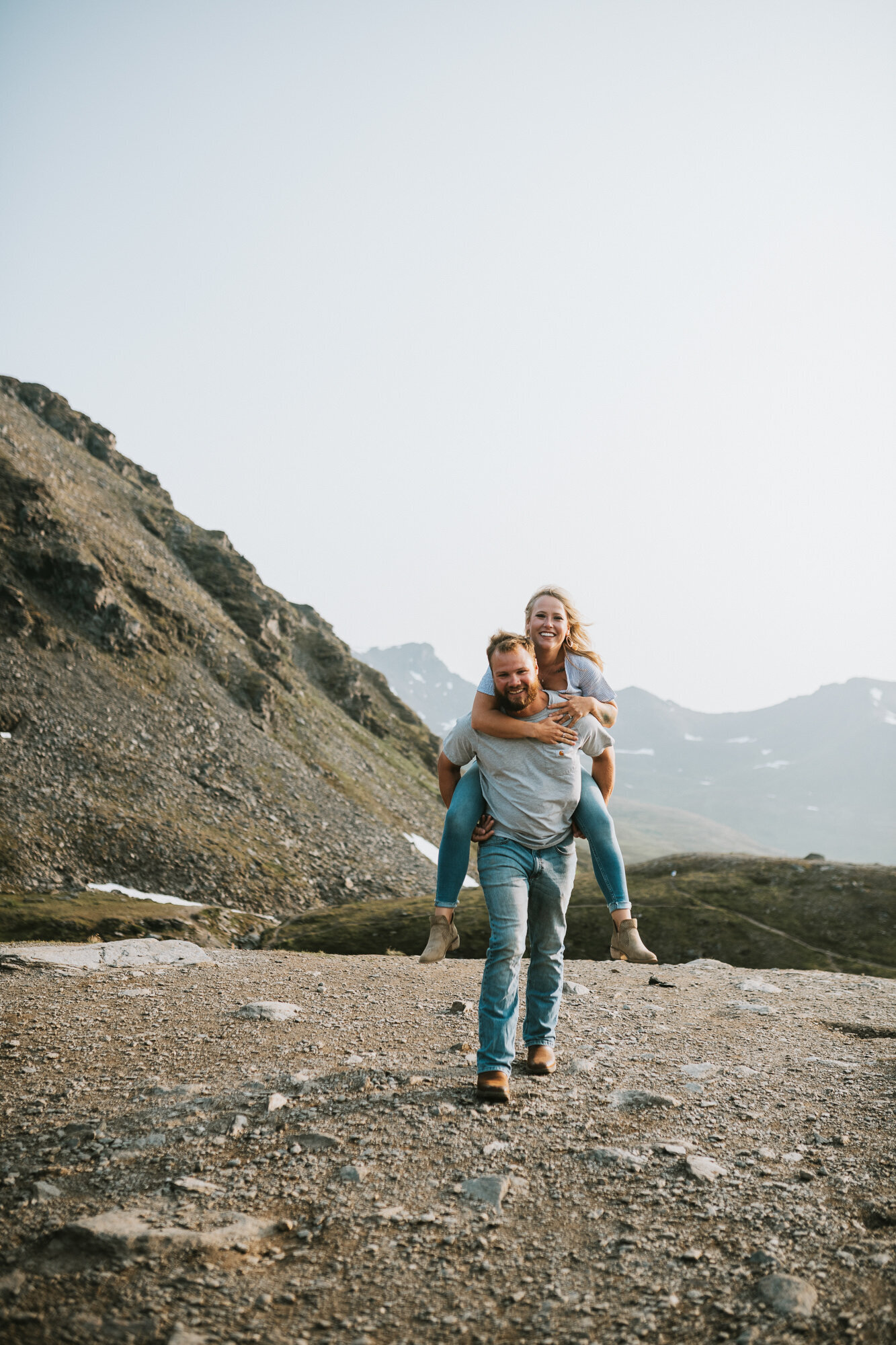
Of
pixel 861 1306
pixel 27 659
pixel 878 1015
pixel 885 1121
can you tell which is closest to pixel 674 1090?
pixel 885 1121

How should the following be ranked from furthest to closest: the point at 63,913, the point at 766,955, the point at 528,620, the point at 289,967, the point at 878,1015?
the point at 766,955 → the point at 63,913 → the point at 289,967 → the point at 878,1015 → the point at 528,620

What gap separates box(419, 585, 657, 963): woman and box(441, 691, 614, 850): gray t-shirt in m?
0.15

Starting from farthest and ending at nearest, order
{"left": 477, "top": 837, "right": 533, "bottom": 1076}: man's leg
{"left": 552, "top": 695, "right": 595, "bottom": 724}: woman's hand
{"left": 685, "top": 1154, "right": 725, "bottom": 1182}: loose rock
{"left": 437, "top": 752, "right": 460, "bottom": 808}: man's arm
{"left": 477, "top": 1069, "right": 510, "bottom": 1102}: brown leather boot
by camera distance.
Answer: {"left": 437, "top": 752, "right": 460, "bottom": 808}: man's arm
{"left": 552, "top": 695, "right": 595, "bottom": 724}: woman's hand
{"left": 477, "top": 837, "right": 533, "bottom": 1076}: man's leg
{"left": 477, "top": 1069, "right": 510, "bottom": 1102}: brown leather boot
{"left": 685, "top": 1154, "right": 725, "bottom": 1182}: loose rock

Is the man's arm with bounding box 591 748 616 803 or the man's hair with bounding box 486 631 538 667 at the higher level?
the man's hair with bounding box 486 631 538 667

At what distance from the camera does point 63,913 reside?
99.3 feet

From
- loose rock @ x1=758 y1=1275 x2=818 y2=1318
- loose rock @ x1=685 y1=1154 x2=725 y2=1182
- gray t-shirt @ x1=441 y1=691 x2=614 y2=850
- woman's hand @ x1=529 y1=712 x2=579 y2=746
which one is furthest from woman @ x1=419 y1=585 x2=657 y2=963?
loose rock @ x1=758 y1=1275 x2=818 y2=1318

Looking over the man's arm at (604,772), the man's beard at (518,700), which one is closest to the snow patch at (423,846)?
the man's arm at (604,772)

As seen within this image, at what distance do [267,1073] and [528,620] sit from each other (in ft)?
19.1

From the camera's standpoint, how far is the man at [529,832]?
A: 746 centimetres

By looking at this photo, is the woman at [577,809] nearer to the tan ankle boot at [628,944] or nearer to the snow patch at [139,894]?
the tan ankle boot at [628,944]

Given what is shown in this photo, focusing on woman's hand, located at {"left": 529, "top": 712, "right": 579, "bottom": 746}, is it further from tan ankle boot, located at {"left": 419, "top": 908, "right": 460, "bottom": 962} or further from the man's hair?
tan ankle boot, located at {"left": 419, "top": 908, "right": 460, "bottom": 962}

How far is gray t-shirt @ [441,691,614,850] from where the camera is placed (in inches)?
300

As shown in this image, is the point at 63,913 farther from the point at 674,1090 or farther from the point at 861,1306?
the point at 861,1306

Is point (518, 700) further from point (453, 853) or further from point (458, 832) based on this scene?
point (453, 853)
